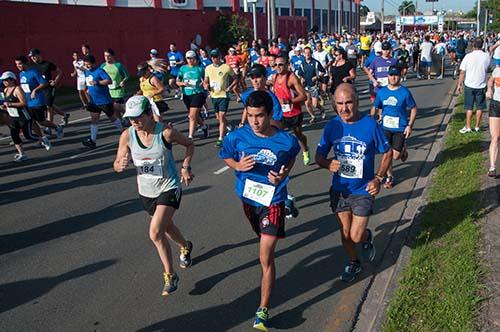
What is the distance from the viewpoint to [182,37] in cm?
3122

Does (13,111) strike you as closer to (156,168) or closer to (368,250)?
(156,168)

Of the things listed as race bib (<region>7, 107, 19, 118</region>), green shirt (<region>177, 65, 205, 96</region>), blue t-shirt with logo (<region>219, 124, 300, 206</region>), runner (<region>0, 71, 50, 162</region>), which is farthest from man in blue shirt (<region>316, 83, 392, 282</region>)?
race bib (<region>7, 107, 19, 118</region>)

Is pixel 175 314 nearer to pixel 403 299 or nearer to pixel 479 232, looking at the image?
pixel 403 299

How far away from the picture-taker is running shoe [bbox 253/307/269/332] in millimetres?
4123

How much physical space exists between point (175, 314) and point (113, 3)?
43.6 m

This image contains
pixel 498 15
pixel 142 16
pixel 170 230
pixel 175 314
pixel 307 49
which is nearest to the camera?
pixel 175 314

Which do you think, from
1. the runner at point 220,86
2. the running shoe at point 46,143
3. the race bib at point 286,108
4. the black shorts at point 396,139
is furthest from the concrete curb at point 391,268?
the running shoe at point 46,143

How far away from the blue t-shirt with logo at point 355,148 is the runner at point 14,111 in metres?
7.29

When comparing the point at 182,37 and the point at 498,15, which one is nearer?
the point at 182,37

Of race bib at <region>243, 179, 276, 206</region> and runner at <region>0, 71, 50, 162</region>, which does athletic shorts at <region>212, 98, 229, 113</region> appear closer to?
runner at <region>0, 71, 50, 162</region>

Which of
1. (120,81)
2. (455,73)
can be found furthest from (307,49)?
(455,73)

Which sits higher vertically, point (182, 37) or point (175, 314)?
point (182, 37)

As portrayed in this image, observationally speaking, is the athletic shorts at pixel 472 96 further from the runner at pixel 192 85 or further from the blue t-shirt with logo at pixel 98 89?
the blue t-shirt with logo at pixel 98 89

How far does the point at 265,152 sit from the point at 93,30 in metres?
22.5
